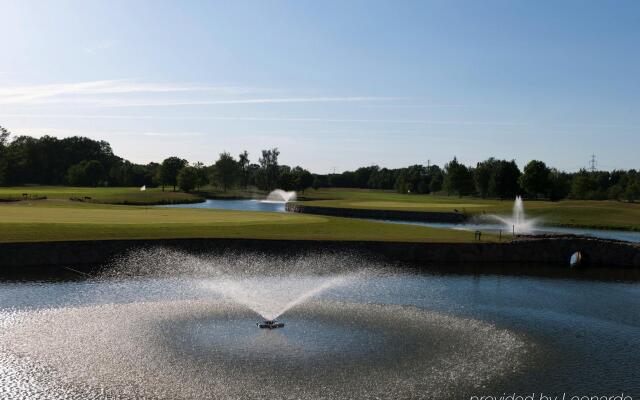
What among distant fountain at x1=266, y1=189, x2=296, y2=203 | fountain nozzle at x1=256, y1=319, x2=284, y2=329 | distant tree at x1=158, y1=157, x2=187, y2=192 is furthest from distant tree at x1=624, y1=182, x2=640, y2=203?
fountain nozzle at x1=256, y1=319, x2=284, y2=329

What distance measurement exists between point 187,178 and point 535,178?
96.1 meters

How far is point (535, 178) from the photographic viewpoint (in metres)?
140

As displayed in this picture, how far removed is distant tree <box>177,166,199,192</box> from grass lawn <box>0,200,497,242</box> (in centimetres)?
10639

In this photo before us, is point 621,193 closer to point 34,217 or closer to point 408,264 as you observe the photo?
point 408,264

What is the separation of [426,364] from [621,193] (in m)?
171

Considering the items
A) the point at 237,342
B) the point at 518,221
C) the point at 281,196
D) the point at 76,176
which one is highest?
the point at 76,176

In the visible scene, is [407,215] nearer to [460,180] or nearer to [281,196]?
[460,180]

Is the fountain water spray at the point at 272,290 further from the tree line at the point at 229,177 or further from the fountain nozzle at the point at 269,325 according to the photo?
the tree line at the point at 229,177

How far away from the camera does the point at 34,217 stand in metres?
52.4

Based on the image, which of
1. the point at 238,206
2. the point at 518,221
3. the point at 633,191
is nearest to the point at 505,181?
the point at 633,191

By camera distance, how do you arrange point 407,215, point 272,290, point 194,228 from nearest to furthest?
point 272,290
point 194,228
point 407,215

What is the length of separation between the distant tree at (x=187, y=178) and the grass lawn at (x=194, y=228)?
106m

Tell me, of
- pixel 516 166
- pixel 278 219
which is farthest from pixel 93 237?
pixel 516 166

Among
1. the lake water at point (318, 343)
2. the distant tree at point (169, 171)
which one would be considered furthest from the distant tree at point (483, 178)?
the lake water at point (318, 343)
